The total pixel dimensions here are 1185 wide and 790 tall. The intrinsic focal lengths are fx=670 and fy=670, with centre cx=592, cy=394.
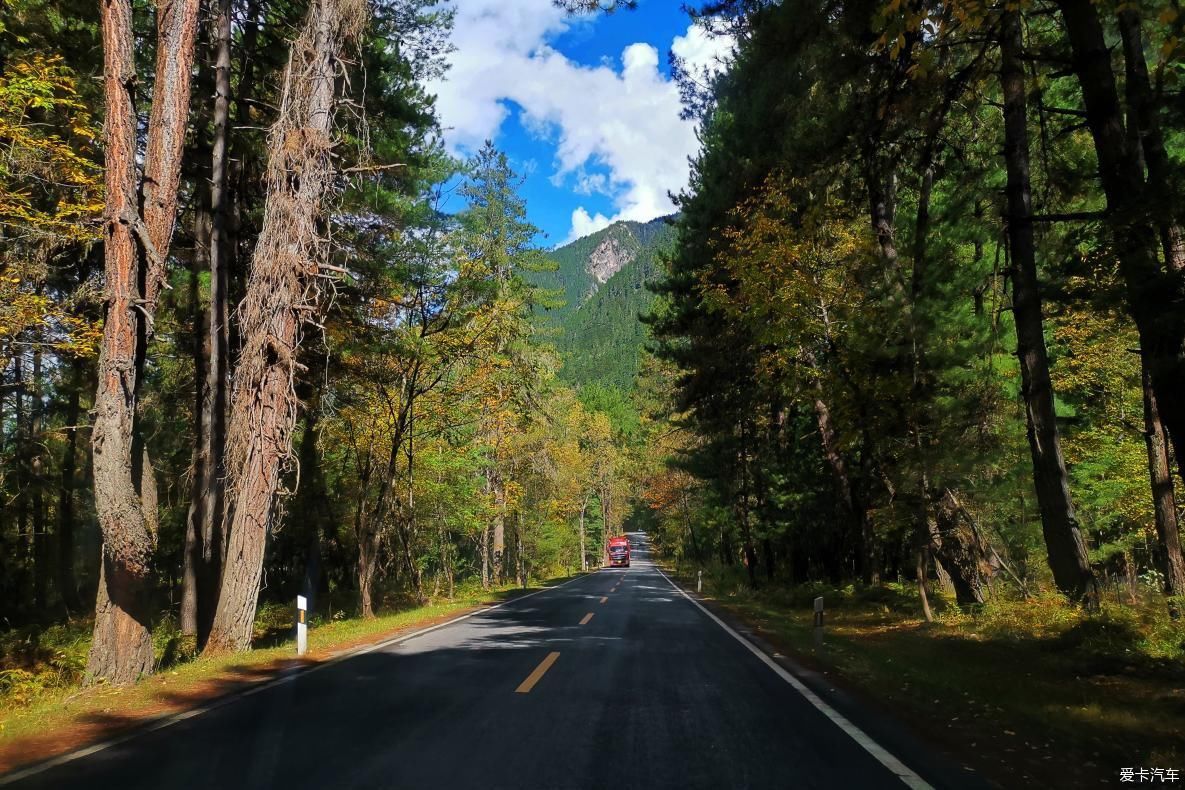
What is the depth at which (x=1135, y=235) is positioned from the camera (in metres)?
6.12

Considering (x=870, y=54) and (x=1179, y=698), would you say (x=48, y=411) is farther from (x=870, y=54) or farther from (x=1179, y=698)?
(x=1179, y=698)

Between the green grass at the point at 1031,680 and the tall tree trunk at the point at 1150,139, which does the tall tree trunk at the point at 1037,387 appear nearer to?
the green grass at the point at 1031,680

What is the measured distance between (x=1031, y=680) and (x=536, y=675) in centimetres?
579

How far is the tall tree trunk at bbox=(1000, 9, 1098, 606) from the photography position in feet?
31.3

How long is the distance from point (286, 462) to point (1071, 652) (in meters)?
12.3

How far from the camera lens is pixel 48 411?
2198 centimetres

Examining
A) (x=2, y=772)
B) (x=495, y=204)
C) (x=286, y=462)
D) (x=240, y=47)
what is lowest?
(x=2, y=772)

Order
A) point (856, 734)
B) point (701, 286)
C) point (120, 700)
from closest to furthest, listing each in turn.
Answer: point (856, 734), point (120, 700), point (701, 286)

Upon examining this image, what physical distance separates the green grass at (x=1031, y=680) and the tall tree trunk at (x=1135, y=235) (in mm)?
2542

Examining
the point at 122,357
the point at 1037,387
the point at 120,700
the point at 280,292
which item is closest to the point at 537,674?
the point at 120,700

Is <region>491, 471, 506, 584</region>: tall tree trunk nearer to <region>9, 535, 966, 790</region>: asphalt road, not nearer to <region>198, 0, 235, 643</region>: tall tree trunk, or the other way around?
<region>198, 0, 235, 643</region>: tall tree trunk

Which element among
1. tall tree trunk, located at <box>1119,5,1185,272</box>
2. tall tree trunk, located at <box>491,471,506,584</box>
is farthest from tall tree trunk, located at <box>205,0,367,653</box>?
tall tree trunk, located at <box>491,471,506,584</box>

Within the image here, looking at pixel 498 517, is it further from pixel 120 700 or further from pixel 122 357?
pixel 120 700

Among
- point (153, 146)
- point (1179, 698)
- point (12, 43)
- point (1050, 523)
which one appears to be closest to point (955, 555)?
point (1050, 523)
